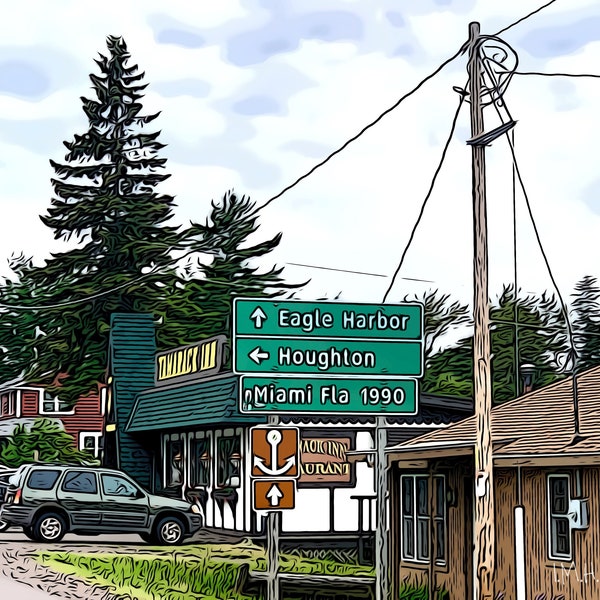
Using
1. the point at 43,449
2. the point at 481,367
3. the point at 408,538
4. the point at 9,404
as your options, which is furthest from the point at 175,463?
the point at 9,404

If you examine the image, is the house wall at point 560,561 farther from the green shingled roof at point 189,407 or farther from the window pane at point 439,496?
the green shingled roof at point 189,407

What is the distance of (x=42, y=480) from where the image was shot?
31.2 m

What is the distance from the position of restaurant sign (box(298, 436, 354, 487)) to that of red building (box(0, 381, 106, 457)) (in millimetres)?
43013

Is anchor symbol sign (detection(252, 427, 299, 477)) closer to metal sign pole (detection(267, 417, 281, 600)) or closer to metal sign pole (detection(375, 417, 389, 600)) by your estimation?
metal sign pole (detection(267, 417, 281, 600))

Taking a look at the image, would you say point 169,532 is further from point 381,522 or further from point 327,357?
point 327,357

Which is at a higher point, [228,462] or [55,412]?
[55,412]

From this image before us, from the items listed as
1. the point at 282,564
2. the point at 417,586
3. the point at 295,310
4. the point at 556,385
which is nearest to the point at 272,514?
the point at 295,310

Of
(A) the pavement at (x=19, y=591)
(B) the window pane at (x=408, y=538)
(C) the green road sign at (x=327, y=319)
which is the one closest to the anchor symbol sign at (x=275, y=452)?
(C) the green road sign at (x=327, y=319)

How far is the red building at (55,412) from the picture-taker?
261 feet

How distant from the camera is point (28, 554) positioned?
27.7 meters

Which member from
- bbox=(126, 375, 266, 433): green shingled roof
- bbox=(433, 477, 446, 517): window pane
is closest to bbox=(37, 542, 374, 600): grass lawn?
bbox=(433, 477, 446, 517): window pane

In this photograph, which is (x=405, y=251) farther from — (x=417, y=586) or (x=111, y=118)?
(x=111, y=118)

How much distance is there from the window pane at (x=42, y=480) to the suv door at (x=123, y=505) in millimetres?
1156

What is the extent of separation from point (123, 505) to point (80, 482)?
109 centimetres
